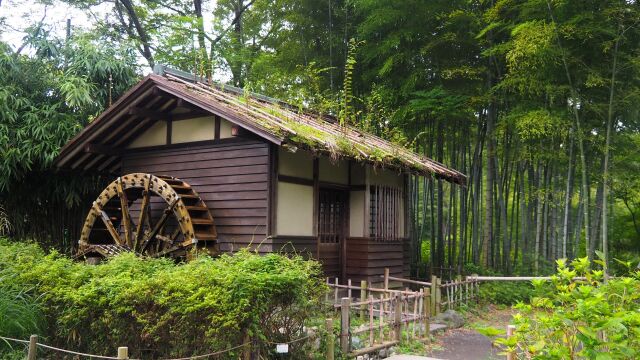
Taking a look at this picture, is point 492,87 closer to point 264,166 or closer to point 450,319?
point 450,319

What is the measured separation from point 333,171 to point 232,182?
6.37 ft

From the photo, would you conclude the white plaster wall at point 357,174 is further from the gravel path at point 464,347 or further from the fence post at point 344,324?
the fence post at point 344,324

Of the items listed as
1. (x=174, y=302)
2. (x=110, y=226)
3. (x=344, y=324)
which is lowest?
(x=344, y=324)

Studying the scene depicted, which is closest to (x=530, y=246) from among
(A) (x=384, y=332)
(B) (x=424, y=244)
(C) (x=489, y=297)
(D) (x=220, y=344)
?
(C) (x=489, y=297)

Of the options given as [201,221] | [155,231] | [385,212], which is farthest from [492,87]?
[155,231]

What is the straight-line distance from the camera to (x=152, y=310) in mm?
4941

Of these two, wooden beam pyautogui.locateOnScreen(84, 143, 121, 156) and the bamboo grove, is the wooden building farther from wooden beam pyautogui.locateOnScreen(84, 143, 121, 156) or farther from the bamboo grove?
the bamboo grove

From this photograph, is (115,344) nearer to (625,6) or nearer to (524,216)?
(625,6)

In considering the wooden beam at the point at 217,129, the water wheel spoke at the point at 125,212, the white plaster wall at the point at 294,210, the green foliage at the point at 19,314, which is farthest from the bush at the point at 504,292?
the green foliage at the point at 19,314

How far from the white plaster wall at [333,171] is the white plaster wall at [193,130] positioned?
192cm

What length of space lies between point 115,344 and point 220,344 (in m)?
1.18

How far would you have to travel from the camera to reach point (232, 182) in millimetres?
8805

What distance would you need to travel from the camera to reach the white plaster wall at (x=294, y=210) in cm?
849

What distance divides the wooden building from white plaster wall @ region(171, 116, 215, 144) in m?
0.02
